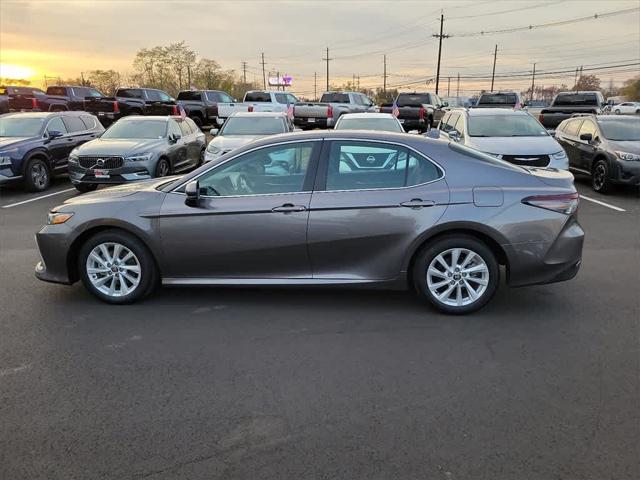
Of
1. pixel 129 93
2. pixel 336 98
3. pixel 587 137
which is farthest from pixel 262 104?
pixel 587 137

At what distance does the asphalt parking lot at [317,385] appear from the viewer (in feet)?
9.24

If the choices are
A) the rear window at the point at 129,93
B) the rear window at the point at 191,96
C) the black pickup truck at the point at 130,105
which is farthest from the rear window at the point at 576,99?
the rear window at the point at 129,93

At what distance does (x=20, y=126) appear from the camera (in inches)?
484

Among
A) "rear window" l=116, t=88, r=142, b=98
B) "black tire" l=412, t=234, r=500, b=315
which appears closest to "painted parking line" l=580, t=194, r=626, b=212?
"black tire" l=412, t=234, r=500, b=315

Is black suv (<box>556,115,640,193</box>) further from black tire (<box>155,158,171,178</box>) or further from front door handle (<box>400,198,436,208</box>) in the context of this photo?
black tire (<box>155,158,171,178</box>)

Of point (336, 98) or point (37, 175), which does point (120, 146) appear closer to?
point (37, 175)

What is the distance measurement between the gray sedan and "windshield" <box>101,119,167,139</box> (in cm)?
738

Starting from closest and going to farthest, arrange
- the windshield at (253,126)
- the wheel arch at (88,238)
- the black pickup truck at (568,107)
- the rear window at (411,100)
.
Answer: the wheel arch at (88,238)
the windshield at (253,126)
the black pickup truck at (568,107)
the rear window at (411,100)

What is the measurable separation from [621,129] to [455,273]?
8.98 m

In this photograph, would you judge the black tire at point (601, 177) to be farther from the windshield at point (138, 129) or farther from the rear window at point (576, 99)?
the rear window at point (576, 99)

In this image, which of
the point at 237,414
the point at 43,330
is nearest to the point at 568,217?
the point at 237,414

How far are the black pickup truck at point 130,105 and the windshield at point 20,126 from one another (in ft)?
33.7

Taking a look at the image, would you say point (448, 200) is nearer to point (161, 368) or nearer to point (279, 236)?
point (279, 236)

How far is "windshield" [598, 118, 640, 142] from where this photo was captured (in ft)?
36.9
